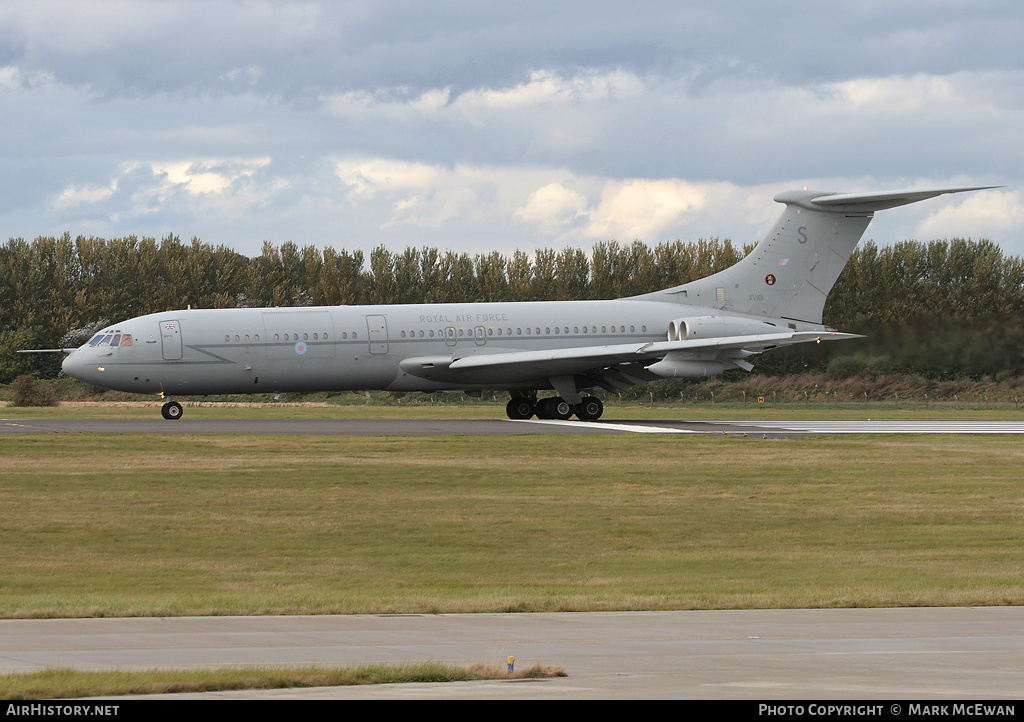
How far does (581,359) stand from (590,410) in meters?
2.88

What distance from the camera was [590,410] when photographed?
4409 centimetres

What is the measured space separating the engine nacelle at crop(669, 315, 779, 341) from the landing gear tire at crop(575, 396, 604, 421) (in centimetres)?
356

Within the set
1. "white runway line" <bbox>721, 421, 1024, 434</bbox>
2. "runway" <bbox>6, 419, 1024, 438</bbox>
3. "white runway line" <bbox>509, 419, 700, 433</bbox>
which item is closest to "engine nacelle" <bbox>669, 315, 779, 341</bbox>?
"runway" <bbox>6, 419, 1024, 438</bbox>

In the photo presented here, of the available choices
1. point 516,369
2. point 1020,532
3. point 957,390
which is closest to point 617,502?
point 1020,532

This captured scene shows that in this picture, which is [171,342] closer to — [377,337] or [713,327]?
[377,337]

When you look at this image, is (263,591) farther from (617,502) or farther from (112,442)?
(112,442)

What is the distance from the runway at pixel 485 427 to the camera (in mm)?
36188

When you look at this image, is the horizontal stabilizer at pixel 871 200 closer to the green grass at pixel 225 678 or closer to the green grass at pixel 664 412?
the green grass at pixel 664 412

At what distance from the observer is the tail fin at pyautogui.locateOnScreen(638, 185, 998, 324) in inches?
1836

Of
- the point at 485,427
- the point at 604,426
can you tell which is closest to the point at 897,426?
the point at 604,426

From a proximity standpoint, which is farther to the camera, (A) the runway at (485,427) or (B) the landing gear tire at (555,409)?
(B) the landing gear tire at (555,409)

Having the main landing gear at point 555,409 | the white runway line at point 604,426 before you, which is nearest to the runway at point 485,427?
the white runway line at point 604,426

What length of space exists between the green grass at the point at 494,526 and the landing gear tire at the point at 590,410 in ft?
40.0

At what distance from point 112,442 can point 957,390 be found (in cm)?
3196
